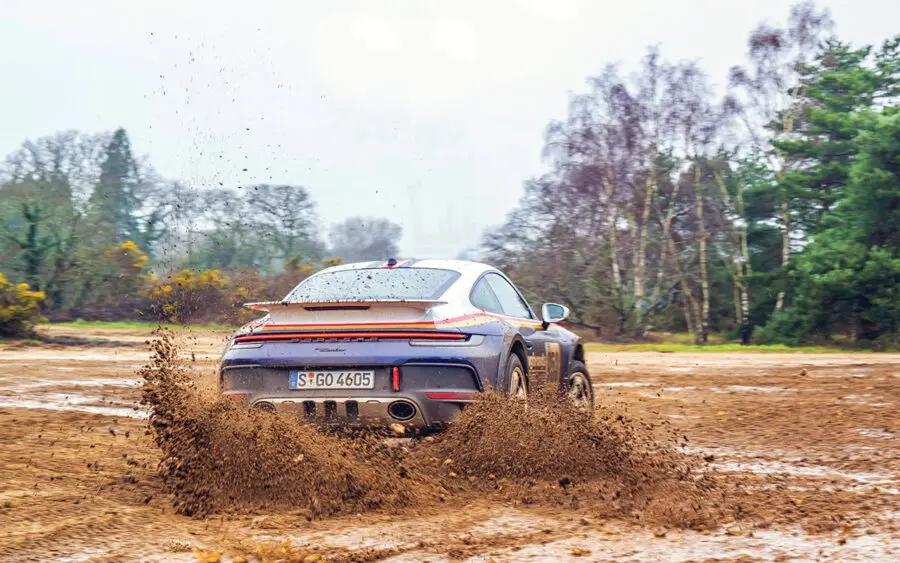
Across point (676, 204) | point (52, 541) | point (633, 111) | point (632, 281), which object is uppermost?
point (633, 111)

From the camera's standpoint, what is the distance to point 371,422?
21.9 ft

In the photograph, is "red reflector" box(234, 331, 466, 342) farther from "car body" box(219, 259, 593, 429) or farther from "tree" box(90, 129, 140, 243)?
"tree" box(90, 129, 140, 243)

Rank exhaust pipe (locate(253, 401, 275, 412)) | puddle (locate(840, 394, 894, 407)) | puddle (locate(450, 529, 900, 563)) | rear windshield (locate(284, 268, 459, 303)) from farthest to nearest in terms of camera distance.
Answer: puddle (locate(840, 394, 894, 407)) < rear windshield (locate(284, 268, 459, 303)) < exhaust pipe (locate(253, 401, 275, 412)) < puddle (locate(450, 529, 900, 563))

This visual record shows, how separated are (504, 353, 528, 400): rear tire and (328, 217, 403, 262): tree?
2.84 meters

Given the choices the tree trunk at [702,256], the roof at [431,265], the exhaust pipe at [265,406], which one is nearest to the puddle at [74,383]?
the roof at [431,265]

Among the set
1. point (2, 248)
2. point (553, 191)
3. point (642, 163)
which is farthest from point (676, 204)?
point (2, 248)

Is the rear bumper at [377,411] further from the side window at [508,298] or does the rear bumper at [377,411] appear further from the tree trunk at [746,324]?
the tree trunk at [746,324]

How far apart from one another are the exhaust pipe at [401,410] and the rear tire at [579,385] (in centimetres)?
248

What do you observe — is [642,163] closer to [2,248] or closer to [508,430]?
[2,248]

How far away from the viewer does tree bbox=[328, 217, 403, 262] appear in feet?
33.7

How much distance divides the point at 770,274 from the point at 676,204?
5.09 metres

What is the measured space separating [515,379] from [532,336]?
805mm

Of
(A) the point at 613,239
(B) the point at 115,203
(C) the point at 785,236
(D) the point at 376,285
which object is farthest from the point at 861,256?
(D) the point at 376,285

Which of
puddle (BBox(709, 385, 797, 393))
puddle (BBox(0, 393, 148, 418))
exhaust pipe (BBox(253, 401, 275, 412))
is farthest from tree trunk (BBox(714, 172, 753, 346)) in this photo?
exhaust pipe (BBox(253, 401, 275, 412))
